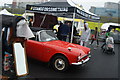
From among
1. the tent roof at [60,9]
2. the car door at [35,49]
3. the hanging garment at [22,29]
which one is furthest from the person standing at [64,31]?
the hanging garment at [22,29]

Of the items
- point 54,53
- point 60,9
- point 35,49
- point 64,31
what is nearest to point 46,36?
point 35,49

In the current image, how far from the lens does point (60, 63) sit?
205 inches

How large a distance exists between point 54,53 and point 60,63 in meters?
0.43

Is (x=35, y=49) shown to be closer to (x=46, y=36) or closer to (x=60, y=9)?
(x=46, y=36)

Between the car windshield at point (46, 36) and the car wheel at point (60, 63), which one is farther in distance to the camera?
the car windshield at point (46, 36)

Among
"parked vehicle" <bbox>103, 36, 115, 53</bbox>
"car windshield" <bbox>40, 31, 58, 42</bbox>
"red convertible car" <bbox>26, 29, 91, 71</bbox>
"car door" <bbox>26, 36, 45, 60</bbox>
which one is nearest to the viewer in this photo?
"red convertible car" <bbox>26, 29, 91, 71</bbox>

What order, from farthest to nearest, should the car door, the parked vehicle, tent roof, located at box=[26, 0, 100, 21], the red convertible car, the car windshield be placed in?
1. the parked vehicle
2. tent roof, located at box=[26, 0, 100, 21]
3. the car windshield
4. the car door
5. the red convertible car

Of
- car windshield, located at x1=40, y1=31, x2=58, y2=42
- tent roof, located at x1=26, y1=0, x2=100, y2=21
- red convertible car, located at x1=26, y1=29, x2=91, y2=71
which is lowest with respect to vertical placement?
red convertible car, located at x1=26, y1=29, x2=91, y2=71

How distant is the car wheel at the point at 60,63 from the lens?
16.9 ft

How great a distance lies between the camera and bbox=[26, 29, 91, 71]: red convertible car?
507 cm

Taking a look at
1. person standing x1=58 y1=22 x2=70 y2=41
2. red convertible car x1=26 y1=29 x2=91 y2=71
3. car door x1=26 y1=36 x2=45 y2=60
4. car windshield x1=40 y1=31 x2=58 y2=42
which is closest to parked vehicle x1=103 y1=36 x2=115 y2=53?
person standing x1=58 y1=22 x2=70 y2=41

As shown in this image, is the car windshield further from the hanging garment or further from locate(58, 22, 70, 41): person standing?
locate(58, 22, 70, 41): person standing

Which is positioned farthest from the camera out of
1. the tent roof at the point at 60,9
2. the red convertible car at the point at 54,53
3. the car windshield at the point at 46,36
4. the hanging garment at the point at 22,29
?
the tent roof at the point at 60,9

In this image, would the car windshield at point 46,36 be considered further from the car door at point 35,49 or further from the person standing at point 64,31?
the person standing at point 64,31
